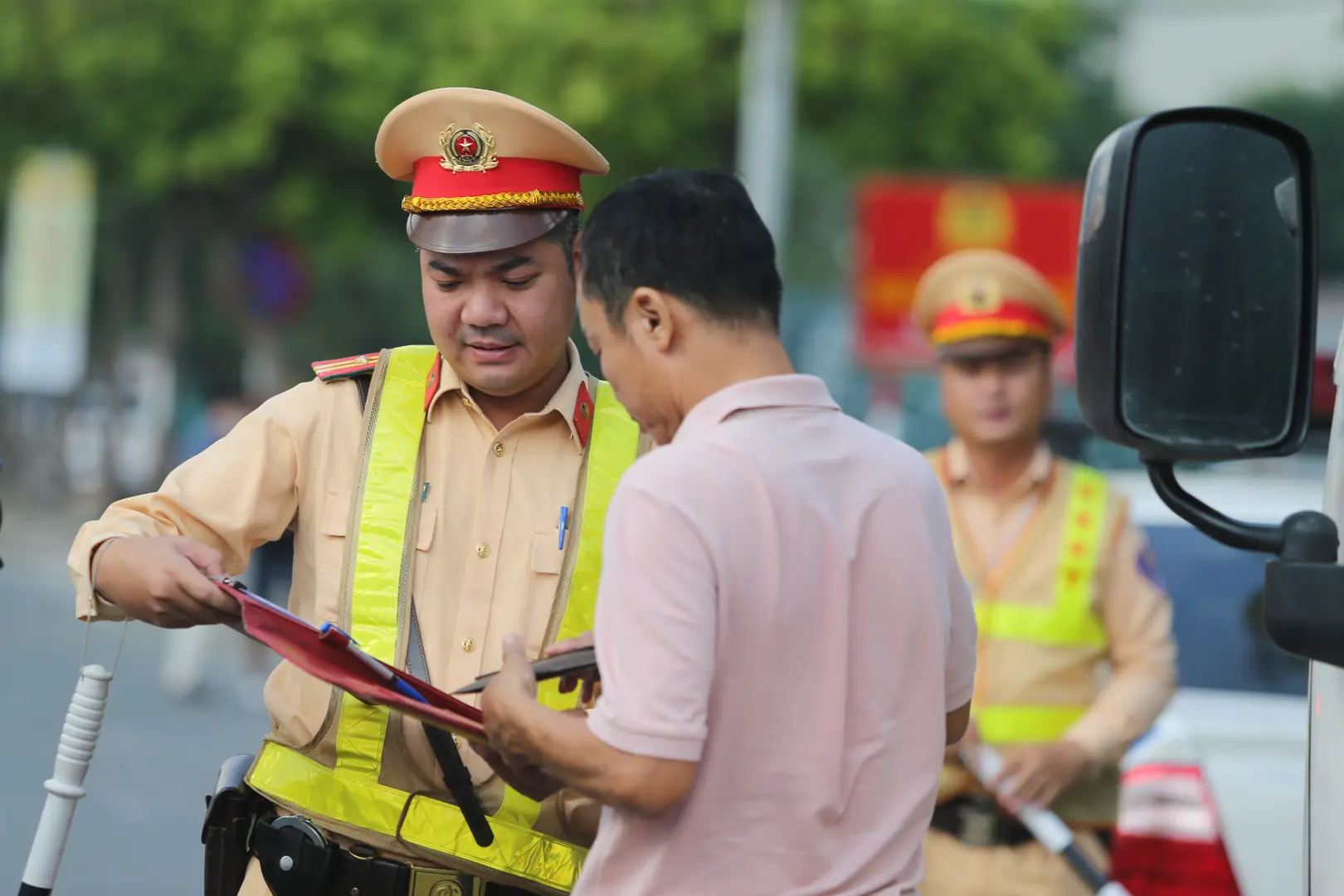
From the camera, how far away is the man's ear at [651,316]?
2.33m

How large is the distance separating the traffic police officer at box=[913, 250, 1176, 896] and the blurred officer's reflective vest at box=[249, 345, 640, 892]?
4.60 feet

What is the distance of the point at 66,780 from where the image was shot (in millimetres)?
2986

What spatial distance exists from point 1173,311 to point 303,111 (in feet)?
67.5

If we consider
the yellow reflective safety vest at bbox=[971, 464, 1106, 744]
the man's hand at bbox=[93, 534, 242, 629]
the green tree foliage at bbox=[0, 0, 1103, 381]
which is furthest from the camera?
the green tree foliage at bbox=[0, 0, 1103, 381]

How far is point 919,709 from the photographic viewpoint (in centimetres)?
234

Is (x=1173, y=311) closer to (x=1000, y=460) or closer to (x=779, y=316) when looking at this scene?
(x=779, y=316)

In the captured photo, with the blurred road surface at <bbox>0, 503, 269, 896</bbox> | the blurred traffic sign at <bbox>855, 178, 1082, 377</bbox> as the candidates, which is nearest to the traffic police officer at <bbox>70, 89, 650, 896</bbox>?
the blurred road surface at <bbox>0, 503, 269, 896</bbox>

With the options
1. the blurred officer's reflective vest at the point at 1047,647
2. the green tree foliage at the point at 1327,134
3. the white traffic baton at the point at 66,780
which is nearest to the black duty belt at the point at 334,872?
the white traffic baton at the point at 66,780

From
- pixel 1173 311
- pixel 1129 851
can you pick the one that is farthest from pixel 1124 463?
pixel 1173 311

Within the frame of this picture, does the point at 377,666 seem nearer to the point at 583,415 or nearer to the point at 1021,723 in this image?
the point at 583,415

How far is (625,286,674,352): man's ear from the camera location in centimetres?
233

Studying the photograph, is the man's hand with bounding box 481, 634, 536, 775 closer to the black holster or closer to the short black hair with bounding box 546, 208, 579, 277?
the black holster

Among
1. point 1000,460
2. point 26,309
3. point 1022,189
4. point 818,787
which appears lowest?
point 818,787

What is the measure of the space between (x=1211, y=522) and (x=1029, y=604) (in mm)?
2027
